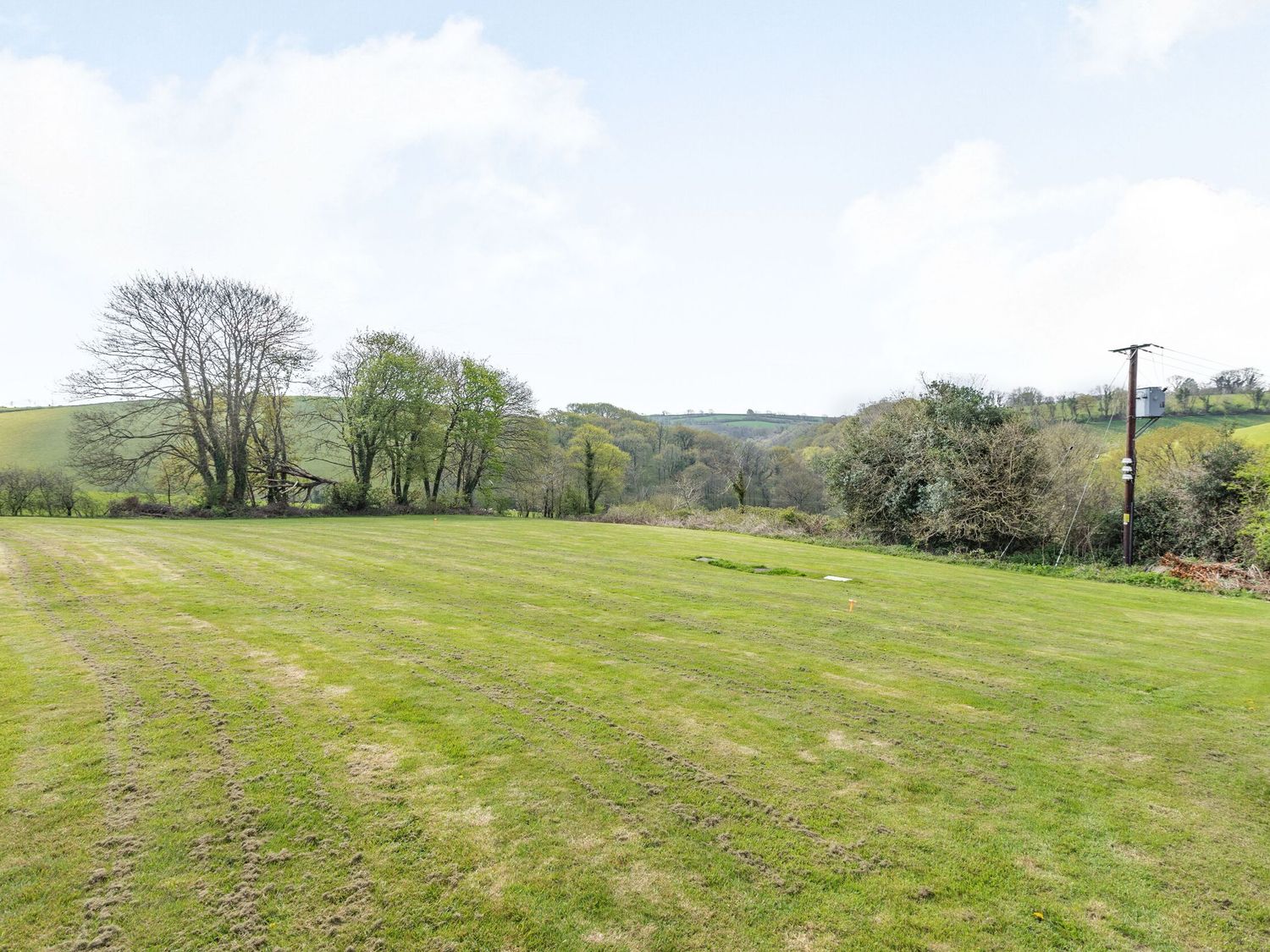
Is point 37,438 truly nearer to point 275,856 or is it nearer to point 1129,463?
point 275,856

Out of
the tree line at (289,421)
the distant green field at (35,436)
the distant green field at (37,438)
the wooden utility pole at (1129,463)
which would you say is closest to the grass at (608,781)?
the wooden utility pole at (1129,463)

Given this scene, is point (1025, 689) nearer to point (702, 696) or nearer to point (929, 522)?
point (702, 696)

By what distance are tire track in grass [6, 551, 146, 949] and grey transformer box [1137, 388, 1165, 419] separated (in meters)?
23.9

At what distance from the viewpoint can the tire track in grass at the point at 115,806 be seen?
2.43m

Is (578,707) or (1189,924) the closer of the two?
(1189,924)

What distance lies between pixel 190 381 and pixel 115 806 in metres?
29.2

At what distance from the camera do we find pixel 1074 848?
3.16 metres

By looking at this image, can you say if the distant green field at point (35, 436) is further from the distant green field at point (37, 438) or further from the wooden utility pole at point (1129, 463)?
the wooden utility pole at point (1129, 463)

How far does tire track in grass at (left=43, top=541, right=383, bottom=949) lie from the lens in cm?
245

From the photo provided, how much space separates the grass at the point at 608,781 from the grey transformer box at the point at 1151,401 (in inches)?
537

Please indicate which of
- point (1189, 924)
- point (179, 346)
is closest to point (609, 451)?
point (179, 346)

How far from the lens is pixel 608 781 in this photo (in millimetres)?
3648

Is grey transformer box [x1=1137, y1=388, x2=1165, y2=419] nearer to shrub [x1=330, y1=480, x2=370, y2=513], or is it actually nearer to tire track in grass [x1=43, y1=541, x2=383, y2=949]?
tire track in grass [x1=43, y1=541, x2=383, y2=949]

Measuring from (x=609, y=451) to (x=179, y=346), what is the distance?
28.0 metres
